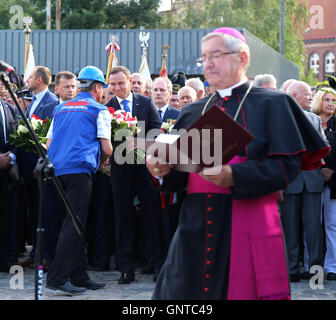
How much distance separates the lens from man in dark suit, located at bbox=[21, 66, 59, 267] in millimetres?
8688

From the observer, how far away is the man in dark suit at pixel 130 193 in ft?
25.2

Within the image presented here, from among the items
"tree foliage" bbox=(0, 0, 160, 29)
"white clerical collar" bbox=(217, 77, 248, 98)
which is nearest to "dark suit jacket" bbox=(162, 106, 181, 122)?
"white clerical collar" bbox=(217, 77, 248, 98)

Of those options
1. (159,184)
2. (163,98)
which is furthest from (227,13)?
(159,184)

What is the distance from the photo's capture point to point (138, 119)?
790cm

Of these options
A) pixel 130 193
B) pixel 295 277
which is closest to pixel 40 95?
pixel 130 193

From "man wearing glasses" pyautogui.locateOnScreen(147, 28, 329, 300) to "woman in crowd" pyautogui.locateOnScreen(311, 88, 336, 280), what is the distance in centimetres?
416

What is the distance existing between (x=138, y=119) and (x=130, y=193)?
86cm

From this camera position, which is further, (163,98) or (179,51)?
(179,51)

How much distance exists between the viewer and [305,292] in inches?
282

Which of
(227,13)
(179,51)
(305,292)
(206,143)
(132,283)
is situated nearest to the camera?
(206,143)

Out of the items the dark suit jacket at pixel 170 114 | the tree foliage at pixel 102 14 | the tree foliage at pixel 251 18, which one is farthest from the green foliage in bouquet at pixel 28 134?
the tree foliage at pixel 251 18

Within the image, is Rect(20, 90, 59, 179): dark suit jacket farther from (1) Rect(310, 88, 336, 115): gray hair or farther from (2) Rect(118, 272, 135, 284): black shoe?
(1) Rect(310, 88, 336, 115): gray hair
